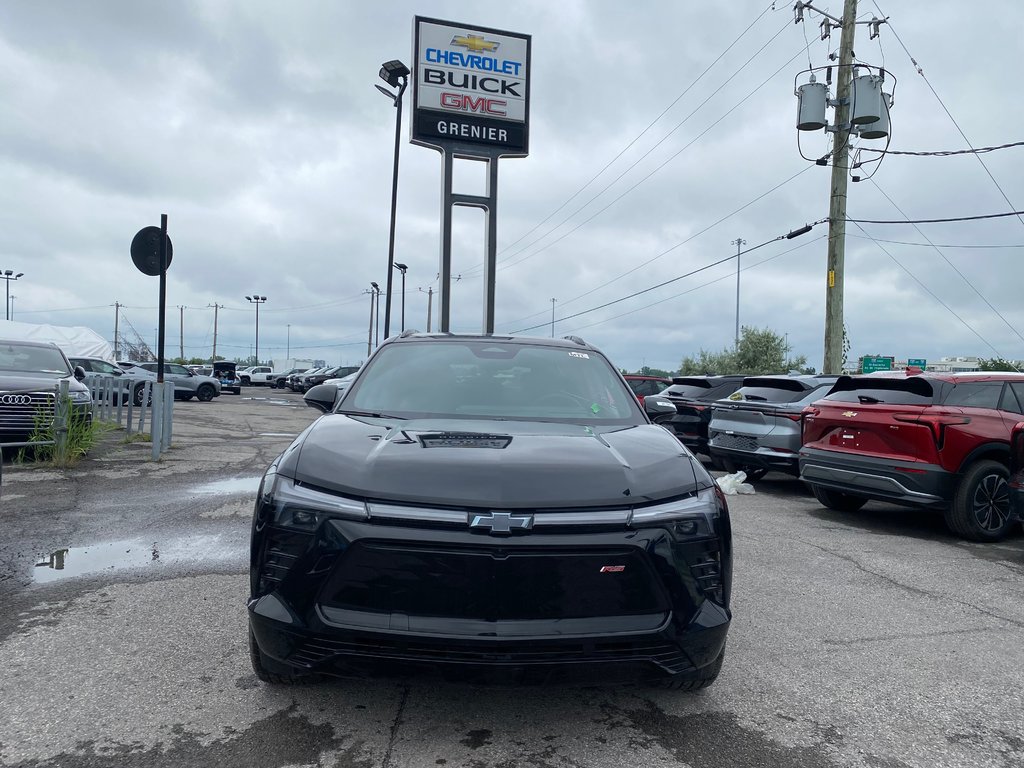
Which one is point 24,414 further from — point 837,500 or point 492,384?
point 837,500

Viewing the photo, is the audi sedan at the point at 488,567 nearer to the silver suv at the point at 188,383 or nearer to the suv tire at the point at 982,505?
the suv tire at the point at 982,505

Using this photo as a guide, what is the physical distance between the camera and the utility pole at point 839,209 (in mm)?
16984

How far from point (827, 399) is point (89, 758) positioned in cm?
741

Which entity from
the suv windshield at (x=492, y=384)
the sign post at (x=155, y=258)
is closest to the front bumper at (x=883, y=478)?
the suv windshield at (x=492, y=384)

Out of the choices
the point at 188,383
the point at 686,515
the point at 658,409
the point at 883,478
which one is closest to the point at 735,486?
the point at 883,478

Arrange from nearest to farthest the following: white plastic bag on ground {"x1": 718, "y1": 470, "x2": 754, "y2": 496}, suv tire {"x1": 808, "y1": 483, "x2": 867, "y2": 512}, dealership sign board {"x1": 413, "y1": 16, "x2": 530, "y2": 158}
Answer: suv tire {"x1": 808, "y1": 483, "x2": 867, "y2": 512} → white plastic bag on ground {"x1": 718, "y1": 470, "x2": 754, "y2": 496} → dealership sign board {"x1": 413, "y1": 16, "x2": 530, "y2": 158}

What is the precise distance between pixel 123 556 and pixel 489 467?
3.88 metres

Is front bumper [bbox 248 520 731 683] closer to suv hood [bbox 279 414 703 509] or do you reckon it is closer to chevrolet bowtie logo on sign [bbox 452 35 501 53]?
suv hood [bbox 279 414 703 509]

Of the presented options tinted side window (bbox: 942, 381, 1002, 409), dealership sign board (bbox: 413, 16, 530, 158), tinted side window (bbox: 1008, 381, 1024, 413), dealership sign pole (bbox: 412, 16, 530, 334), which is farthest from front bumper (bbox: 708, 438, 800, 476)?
dealership sign board (bbox: 413, 16, 530, 158)

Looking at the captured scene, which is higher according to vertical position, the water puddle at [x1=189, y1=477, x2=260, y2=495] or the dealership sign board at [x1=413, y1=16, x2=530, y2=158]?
the dealership sign board at [x1=413, y1=16, x2=530, y2=158]

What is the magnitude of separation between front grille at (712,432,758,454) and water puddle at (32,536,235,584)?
21.6 feet

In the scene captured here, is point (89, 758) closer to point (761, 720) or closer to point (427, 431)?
point (427, 431)

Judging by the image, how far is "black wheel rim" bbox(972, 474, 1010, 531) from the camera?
7.10 meters

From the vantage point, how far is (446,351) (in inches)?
181
